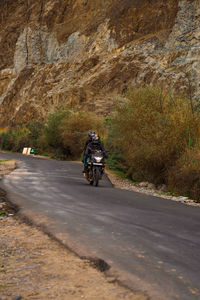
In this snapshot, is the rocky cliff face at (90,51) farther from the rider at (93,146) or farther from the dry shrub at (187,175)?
the dry shrub at (187,175)

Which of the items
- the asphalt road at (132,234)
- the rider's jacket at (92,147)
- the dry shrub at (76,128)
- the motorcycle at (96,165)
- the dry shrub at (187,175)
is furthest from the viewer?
the dry shrub at (76,128)

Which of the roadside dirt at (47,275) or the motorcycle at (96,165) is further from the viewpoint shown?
the motorcycle at (96,165)

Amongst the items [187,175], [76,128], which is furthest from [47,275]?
[76,128]

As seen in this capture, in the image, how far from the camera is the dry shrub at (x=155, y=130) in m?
13.7

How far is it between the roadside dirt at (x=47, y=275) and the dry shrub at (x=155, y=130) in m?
8.79

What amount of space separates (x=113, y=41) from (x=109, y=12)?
16.6ft

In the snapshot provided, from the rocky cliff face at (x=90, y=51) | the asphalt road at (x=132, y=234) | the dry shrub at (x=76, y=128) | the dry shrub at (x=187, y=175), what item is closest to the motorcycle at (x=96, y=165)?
the dry shrub at (x=187, y=175)

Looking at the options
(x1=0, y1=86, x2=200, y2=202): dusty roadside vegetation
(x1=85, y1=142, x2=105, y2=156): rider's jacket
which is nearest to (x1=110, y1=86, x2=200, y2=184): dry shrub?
(x1=0, y1=86, x2=200, y2=202): dusty roadside vegetation

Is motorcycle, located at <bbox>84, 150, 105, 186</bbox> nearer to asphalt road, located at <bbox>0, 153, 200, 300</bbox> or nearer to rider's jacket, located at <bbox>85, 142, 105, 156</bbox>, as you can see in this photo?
rider's jacket, located at <bbox>85, 142, 105, 156</bbox>

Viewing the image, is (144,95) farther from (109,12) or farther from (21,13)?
(21,13)

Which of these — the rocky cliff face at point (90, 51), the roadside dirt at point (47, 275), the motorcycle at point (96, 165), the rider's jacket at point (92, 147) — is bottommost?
the roadside dirt at point (47, 275)

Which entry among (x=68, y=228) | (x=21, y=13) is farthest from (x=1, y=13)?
(x=68, y=228)

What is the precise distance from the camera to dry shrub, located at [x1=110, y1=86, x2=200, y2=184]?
13.7 meters

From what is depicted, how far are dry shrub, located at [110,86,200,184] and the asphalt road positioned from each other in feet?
13.8
